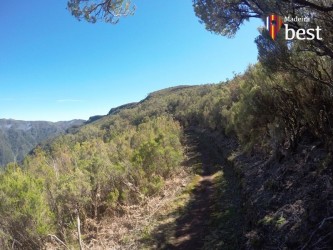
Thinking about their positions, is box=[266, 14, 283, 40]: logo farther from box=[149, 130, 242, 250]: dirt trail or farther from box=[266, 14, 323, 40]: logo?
box=[149, 130, 242, 250]: dirt trail

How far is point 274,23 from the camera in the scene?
23.8ft

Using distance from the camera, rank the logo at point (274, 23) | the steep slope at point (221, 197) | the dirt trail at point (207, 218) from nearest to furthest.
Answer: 1. the logo at point (274, 23)
2. the steep slope at point (221, 197)
3. the dirt trail at point (207, 218)

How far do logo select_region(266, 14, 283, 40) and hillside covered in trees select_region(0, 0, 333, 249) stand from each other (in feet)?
0.48

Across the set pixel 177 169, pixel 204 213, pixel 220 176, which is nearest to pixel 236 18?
pixel 204 213

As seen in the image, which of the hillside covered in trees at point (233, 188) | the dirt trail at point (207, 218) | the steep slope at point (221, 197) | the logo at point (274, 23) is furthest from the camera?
the dirt trail at point (207, 218)

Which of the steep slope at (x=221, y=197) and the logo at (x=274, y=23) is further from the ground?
the logo at (x=274, y=23)

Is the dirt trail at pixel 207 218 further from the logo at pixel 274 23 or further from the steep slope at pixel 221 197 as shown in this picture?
the logo at pixel 274 23

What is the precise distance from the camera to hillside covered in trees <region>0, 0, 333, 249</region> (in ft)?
23.9

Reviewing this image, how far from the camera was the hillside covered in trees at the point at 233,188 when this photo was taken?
7.29m

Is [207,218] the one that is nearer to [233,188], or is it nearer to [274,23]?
[233,188]

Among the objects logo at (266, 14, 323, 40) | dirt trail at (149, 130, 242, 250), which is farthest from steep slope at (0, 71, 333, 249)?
logo at (266, 14, 323, 40)

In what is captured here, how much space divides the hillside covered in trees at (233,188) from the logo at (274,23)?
15cm

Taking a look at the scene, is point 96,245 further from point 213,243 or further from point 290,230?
point 290,230

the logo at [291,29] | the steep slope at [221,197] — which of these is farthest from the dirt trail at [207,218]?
the logo at [291,29]
